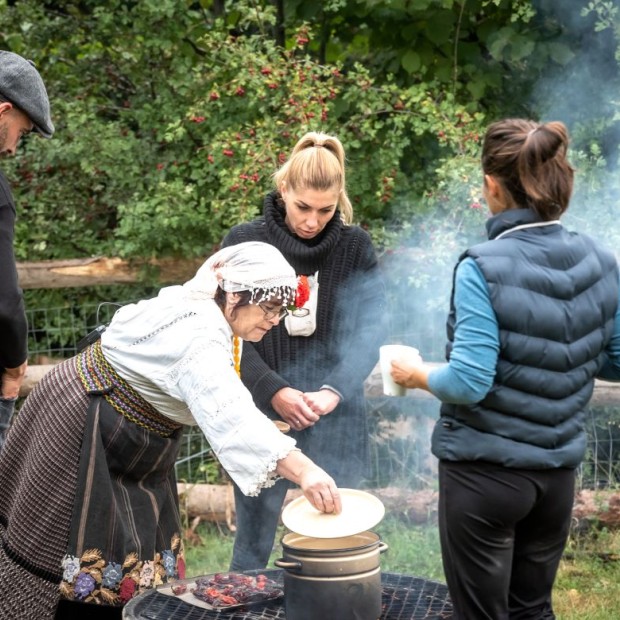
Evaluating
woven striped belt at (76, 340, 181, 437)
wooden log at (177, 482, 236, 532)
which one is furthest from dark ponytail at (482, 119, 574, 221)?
wooden log at (177, 482, 236, 532)

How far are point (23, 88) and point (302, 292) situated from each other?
4.37 feet

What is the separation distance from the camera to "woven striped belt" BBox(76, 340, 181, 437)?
338 cm

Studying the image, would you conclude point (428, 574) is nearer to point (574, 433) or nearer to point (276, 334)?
point (276, 334)

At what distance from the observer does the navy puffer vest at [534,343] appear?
2.97 meters

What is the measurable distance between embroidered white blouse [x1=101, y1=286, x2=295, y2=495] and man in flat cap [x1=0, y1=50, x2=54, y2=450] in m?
0.75

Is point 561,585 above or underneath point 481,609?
underneath

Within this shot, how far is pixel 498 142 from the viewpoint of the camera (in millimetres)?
3049

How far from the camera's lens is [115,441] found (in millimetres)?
3379

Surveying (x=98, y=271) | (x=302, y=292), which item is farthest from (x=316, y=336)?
(x=98, y=271)

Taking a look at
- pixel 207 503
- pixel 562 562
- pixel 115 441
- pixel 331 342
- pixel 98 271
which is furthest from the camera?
pixel 98 271

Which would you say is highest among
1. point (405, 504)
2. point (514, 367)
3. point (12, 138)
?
point (12, 138)

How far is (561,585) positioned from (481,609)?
2365 millimetres

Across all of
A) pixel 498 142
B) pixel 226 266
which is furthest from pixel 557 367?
pixel 226 266

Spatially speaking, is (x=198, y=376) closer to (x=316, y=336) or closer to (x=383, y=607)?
(x=383, y=607)
